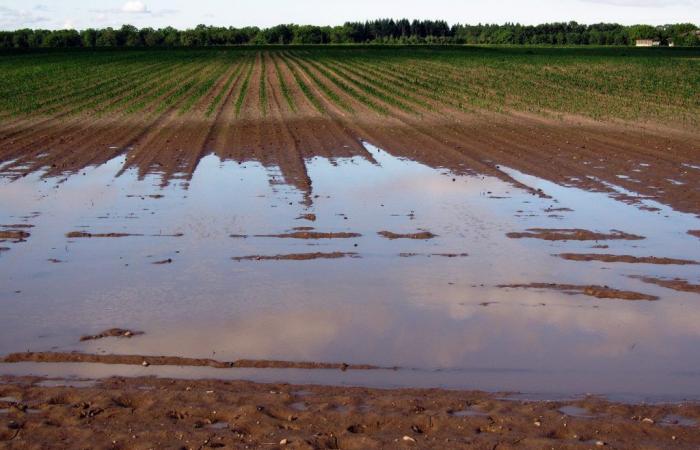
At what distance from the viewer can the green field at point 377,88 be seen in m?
32.8

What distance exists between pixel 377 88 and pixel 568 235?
30.6 m

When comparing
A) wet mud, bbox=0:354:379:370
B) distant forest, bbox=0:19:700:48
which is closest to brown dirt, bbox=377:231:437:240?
wet mud, bbox=0:354:379:370

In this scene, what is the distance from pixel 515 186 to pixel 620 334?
8.33m

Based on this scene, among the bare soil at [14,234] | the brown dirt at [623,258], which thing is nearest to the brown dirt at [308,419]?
the brown dirt at [623,258]

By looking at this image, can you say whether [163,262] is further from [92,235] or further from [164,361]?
[164,361]

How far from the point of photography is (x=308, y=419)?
6.50 m

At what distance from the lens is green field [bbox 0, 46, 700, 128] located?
3284 centimetres

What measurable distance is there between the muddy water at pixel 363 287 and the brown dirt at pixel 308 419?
0.46 meters

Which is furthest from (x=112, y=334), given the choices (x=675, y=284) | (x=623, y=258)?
(x=623, y=258)

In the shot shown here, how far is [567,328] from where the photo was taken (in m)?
8.84

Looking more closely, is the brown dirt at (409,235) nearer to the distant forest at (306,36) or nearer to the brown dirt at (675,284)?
the brown dirt at (675,284)

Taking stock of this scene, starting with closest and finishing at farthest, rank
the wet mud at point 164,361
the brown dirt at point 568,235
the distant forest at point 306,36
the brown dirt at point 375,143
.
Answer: the wet mud at point 164,361 → the brown dirt at point 568,235 → the brown dirt at point 375,143 → the distant forest at point 306,36

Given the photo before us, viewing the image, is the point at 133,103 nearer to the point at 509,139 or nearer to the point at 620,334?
the point at 509,139

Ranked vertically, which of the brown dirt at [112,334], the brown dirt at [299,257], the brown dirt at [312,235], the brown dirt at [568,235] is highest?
the brown dirt at [112,334]
